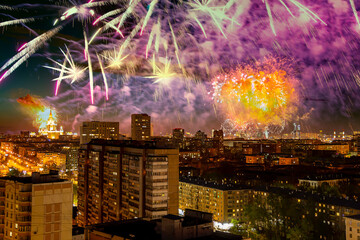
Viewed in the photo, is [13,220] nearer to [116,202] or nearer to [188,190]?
[116,202]

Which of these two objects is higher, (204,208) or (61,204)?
(61,204)

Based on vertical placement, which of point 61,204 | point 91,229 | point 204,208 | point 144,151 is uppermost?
point 144,151

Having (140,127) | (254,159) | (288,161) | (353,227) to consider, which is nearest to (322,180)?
(353,227)

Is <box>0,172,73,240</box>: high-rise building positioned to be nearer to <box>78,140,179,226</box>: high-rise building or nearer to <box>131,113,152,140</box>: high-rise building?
<box>78,140,179,226</box>: high-rise building

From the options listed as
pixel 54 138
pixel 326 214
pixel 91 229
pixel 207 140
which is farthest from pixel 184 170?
pixel 54 138

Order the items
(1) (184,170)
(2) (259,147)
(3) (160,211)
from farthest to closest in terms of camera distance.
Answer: (2) (259,147) < (1) (184,170) < (3) (160,211)

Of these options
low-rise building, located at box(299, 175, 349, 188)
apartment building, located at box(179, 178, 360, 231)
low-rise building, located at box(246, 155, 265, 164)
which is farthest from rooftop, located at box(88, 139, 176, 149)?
low-rise building, located at box(246, 155, 265, 164)

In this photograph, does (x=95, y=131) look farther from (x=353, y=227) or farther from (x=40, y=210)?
(x=40, y=210)
